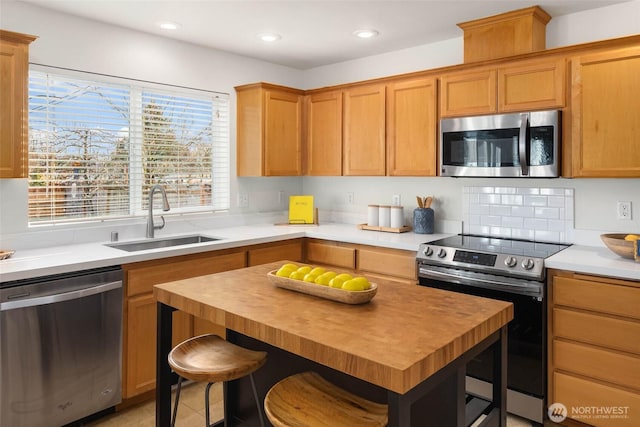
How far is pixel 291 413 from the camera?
1495mm

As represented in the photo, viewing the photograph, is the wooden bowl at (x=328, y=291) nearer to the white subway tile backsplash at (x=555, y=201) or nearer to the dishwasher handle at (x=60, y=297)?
the dishwasher handle at (x=60, y=297)

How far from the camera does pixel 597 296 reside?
242 centimetres

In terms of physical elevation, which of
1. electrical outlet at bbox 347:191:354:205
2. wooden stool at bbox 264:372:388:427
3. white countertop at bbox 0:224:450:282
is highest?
electrical outlet at bbox 347:191:354:205

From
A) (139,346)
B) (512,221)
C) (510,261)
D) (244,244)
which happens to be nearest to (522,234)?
(512,221)

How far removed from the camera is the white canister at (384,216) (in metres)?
3.86

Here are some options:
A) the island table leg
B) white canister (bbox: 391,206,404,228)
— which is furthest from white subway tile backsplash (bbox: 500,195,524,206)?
the island table leg

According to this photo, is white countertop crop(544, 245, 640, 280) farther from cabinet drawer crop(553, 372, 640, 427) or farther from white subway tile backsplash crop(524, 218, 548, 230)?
cabinet drawer crop(553, 372, 640, 427)

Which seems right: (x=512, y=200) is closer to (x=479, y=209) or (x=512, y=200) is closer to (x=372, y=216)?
(x=479, y=209)

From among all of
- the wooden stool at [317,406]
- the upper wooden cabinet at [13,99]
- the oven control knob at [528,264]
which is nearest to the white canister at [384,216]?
the oven control knob at [528,264]

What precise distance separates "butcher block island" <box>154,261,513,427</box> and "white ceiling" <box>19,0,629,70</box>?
1831mm

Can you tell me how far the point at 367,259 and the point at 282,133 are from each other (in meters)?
1.42

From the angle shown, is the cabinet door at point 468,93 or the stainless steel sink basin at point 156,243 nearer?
the cabinet door at point 468,93

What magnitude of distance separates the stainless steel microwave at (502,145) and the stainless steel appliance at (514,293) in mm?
517

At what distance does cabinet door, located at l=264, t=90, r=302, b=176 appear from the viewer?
13.1ft
